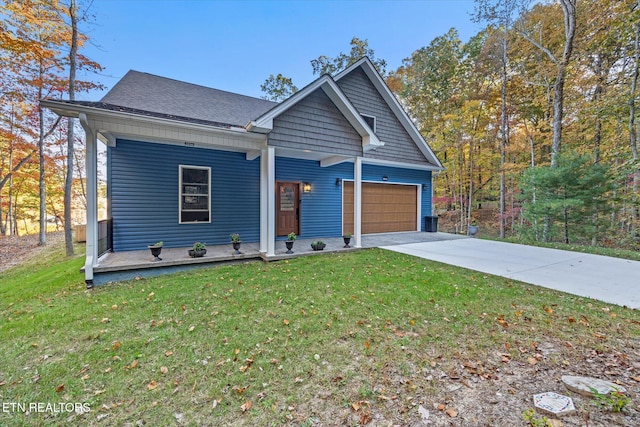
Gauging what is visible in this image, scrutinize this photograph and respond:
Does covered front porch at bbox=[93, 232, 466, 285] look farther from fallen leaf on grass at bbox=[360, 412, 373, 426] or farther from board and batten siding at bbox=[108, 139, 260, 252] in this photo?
fallen leaf on grass at bbox=[360, 412, 373, 426]

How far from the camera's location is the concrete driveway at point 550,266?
A: 413cm

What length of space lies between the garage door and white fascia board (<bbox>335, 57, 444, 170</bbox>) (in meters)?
1.70

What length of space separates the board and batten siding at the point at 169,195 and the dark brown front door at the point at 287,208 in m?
0.74

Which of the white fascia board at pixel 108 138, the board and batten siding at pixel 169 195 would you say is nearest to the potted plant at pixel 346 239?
the board and batten siding at pixel 169 195

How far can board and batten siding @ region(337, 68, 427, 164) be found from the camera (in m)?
9.53

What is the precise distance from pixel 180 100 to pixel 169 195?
3046mm

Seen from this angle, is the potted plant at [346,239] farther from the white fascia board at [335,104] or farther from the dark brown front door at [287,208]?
the white fascia board at [335,104]

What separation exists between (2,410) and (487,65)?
19.0m

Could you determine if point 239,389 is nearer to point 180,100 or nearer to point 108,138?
point 108,138

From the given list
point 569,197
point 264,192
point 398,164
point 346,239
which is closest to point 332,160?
point 346,239

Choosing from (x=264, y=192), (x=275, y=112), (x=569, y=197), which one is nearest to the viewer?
(x=275, y=112)

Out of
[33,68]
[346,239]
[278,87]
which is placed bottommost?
[346,239]

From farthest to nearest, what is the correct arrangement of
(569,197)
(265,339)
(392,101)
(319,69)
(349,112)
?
(319,69), (392,101), (569,197), (349,112), (265,339)

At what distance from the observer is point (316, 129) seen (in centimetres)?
656
